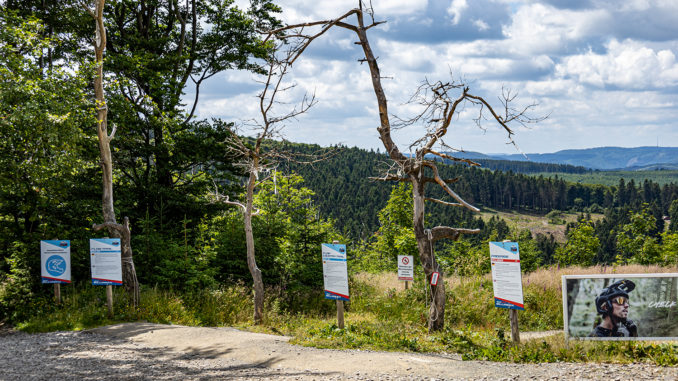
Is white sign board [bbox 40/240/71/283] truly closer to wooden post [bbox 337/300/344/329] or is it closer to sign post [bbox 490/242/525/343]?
wooden post [bbox 337/300/344/329]

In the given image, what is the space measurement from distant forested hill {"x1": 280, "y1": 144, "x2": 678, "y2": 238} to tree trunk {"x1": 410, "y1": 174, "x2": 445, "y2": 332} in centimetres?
6833

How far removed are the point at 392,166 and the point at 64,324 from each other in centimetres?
856

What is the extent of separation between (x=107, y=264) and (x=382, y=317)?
7189 mm

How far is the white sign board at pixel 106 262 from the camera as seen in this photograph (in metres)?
11.4

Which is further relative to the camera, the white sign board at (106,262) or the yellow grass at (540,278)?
the yellow grass at (540,278)

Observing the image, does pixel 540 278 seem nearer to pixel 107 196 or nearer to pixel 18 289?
pixel 107 196

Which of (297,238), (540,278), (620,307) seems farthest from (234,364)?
(540,278)

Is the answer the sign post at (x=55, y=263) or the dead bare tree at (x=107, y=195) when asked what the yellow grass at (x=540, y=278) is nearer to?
the dead bare tree at (x=107, y=195)

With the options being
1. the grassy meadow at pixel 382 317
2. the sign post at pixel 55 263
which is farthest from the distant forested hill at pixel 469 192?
the sign post at pixel 55 263

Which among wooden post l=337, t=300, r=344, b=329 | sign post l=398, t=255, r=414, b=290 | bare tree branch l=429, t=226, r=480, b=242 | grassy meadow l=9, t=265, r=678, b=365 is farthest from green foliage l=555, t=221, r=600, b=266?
wooden post l=337, t=300, r=344, b=329

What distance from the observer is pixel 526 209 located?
166 m

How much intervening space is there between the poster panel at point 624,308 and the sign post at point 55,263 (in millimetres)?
11554

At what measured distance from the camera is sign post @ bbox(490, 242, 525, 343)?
8.33m

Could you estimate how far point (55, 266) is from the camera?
1188cm
